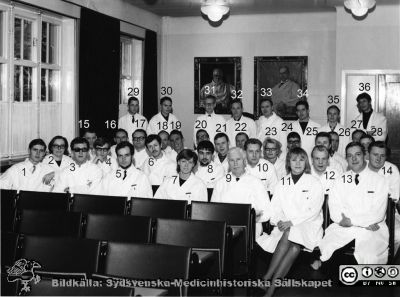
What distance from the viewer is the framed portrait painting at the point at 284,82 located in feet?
37.0

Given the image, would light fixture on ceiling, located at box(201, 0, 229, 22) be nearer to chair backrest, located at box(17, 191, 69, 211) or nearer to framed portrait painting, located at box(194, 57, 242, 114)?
framed portrait painting, located at box(194, 57, 242, 114)

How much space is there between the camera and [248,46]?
11555 mm

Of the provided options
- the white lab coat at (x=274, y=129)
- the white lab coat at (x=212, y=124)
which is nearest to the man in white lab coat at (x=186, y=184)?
the white lab coat at (x=274, y=129)

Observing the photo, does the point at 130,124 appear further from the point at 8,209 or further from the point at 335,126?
the point at 8,209

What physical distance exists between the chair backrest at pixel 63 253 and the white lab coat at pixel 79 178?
2.94 metres

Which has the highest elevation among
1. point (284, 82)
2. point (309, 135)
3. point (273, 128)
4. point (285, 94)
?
point (284, 82)

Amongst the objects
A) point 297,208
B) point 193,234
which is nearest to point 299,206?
point 297,208

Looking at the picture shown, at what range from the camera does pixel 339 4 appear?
10.2 m

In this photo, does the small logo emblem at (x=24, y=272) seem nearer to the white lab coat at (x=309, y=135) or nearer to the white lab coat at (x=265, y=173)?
the white lab coat at (x=265, y=173)

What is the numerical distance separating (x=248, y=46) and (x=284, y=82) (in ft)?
3.46

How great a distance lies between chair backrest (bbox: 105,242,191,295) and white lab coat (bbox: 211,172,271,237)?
2.25 m

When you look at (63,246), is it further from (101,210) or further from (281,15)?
(281,15)

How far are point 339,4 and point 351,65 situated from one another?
110 centimetres

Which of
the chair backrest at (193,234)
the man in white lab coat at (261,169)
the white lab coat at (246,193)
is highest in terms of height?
the man in white lab coat at (261,169)
